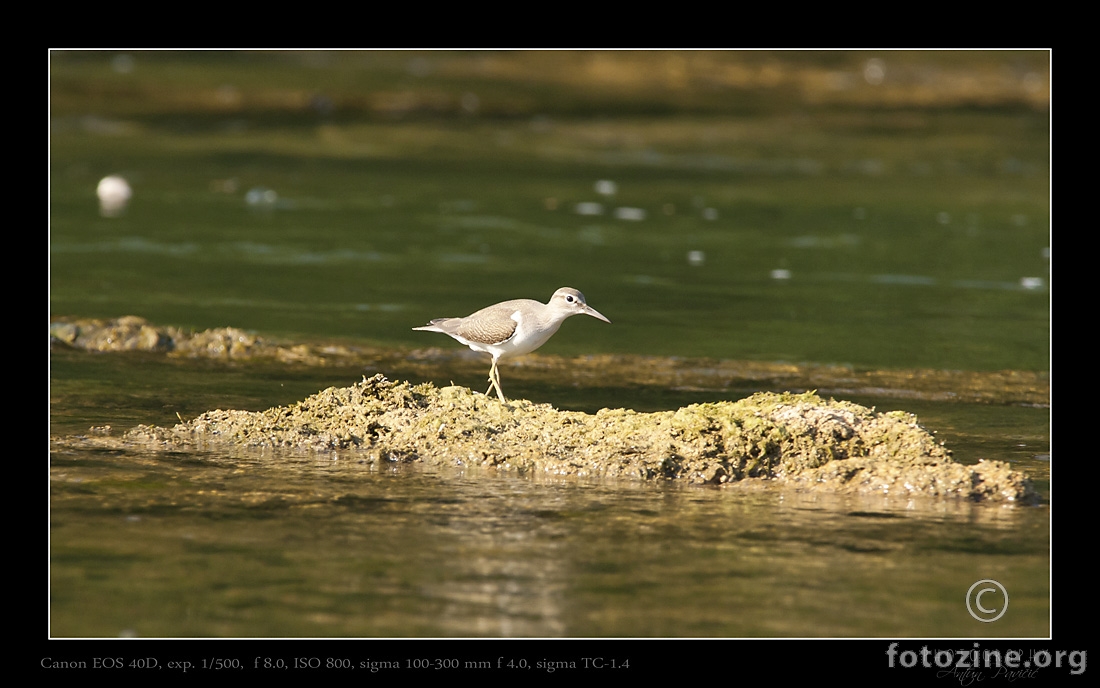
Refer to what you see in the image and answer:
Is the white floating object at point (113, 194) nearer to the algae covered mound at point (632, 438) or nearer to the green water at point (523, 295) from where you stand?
the green water at point (523, 295)

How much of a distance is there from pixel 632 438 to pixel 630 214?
399 inches

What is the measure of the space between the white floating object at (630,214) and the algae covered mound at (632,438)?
9.32 m

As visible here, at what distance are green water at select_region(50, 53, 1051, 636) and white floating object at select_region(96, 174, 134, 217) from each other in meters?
0.26

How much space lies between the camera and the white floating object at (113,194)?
17.5 meters

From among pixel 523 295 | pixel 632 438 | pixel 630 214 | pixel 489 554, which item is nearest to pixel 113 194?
pixel 630 214

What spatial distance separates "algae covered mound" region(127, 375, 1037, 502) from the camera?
25.1 feet

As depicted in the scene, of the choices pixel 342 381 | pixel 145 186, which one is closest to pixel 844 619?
pixel 342 381

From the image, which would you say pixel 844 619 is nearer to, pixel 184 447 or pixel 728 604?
pixel 728 604

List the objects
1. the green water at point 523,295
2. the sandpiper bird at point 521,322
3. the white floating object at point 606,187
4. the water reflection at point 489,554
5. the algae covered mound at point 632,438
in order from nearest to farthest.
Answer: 1. the water reflection at point 489,554
2. the green water at point 523,295
3. the algae covered mound at point 632,438
4. the sandpiper bird at point 521,322
5. the white floating object at point 606,187

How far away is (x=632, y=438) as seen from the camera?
793 centimetres

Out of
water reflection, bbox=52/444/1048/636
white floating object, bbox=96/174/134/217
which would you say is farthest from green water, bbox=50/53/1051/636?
white floating object, bbox=96/174/134/217

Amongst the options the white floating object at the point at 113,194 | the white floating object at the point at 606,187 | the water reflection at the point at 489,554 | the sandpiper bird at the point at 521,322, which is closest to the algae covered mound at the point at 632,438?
the water reflection at the point at 489,554

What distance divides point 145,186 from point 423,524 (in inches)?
524

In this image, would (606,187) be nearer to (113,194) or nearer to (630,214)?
(630,214)
